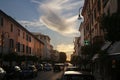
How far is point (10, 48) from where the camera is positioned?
6431 cm

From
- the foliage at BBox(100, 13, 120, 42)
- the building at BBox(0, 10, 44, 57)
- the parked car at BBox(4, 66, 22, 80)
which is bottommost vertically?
the parked car at BBox(4, 66, 22, 80)

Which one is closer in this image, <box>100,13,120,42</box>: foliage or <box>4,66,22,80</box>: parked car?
<box>100,13,120,42</box>: foliage

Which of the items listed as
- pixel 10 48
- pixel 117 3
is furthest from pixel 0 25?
pixel 117 3

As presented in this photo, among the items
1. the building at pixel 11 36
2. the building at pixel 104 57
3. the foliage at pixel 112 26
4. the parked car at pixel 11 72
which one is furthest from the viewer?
the building at pixel 11 36

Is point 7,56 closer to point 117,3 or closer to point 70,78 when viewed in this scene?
point 117,3

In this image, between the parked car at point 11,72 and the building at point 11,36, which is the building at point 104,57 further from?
the building at point 11,36

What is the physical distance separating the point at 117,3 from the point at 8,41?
127 ft

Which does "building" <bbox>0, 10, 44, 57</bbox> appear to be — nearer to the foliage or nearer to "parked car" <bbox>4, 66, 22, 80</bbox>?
"parked car" <bbox>4, 66, 22, 80</bbox>

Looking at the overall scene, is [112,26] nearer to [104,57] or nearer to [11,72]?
[104,57]

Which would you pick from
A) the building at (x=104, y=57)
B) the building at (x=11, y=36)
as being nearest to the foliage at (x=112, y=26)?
the building at (x=104, y=57)

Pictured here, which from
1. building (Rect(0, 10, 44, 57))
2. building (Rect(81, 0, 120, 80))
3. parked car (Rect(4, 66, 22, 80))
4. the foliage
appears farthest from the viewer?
building (Rect(0, 10, 44, 57))

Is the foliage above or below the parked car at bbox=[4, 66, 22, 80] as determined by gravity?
above

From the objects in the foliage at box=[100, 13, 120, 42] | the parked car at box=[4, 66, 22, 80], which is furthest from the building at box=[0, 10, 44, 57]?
the foliage at box=[100, 13, 120, 42]

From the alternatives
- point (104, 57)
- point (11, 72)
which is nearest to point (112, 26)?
point (104, 57)
